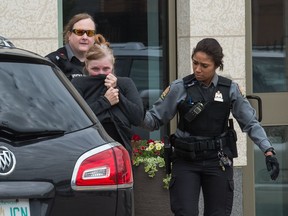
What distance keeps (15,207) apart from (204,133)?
2602 millimetres

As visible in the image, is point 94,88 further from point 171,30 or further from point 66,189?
point 171,30

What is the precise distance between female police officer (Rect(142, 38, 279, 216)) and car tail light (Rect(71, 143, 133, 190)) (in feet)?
6.50

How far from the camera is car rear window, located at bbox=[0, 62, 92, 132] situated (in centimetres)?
422

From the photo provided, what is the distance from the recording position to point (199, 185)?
660 centimetres

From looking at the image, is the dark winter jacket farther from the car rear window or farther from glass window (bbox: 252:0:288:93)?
glass window (bbox: 252:0:288:93)

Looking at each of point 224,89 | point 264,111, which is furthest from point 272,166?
point 264,111

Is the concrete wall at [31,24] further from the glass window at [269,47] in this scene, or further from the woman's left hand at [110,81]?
the woman's left hand at [110,81]

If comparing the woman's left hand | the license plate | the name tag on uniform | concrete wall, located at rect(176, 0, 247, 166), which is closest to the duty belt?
the name tag on uniform

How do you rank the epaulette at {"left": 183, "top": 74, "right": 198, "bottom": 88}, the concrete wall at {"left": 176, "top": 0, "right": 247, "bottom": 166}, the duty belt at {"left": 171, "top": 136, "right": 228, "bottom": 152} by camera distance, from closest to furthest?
the duty belt at {"left": 171, "top": 136, "right": 228, "bottom": 152}, the epaulette at {"left": 183, "top": 74, "right": 198, "bottom": 88}, the concrete wall at {"left": 176, "top": 0, "right": 247, "bottom": 166}

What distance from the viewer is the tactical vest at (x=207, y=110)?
6.51 metres

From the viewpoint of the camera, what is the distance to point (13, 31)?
26.6 ft

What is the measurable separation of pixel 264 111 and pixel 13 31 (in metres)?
2.52

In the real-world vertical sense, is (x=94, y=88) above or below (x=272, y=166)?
above

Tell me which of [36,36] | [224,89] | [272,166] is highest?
[36,36]
